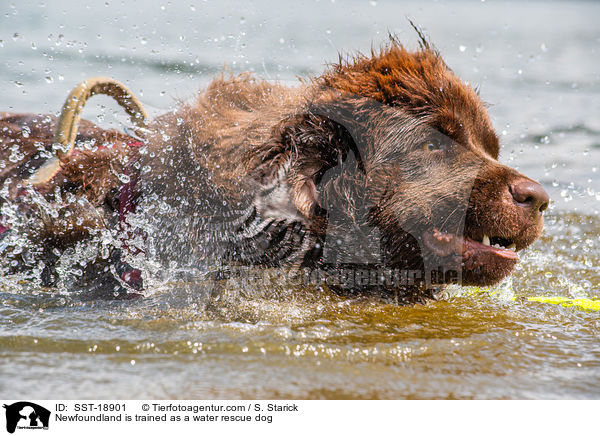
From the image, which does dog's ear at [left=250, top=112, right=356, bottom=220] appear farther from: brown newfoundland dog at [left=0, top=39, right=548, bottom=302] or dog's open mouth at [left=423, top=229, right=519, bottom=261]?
dog's open mouth at [left=423, top=229, right=519, bottom=261]

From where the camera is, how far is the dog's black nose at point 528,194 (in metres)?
3.07

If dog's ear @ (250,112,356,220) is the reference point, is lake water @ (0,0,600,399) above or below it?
below

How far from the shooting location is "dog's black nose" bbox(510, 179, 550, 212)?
307cm

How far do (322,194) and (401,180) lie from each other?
0.46 meters

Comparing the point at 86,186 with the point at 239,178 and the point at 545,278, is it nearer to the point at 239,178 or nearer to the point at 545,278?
the point at 239,178

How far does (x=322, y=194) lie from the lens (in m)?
3.20

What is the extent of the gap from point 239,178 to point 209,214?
28 centimetres

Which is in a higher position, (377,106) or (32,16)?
(32,16)

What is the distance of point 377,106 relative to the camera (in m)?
3.27

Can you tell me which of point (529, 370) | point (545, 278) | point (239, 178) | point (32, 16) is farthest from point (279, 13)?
point (529, 370)

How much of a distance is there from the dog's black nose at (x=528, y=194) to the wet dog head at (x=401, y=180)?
3cm
